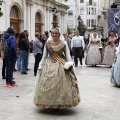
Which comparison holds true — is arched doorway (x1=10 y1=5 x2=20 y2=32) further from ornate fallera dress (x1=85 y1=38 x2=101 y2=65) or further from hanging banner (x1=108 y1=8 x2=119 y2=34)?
hanging banner (x1=108 y1=8 x2=119 y2=34)

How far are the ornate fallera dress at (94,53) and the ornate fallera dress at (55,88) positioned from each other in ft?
30.6

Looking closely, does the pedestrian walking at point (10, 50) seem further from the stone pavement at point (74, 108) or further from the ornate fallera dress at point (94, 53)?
the ornate fallera dress at point (94, 53)

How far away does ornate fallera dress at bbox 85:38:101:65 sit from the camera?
51.1ft

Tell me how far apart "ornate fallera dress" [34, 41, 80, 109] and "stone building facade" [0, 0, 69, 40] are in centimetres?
1935

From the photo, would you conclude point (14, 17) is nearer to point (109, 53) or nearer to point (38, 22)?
point (38, 22)

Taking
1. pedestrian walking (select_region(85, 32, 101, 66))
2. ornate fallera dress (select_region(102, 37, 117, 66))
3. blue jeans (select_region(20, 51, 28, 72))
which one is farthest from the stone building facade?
blue jeans (select_region(20, 51, 28, 72))

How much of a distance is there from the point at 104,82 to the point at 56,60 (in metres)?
4.20

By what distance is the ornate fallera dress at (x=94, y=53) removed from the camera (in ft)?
51.1

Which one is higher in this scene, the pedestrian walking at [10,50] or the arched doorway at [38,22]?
the arched doorway at [38,22]

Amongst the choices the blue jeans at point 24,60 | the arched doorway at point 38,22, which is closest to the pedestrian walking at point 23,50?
the blue jeans at point 24,60

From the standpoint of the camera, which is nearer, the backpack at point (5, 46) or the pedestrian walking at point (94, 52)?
the backpack at point (5, 46)

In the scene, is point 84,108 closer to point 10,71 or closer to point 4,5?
point 10,71

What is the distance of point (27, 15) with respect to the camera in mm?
30281

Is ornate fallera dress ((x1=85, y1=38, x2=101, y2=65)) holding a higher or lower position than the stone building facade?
lower
